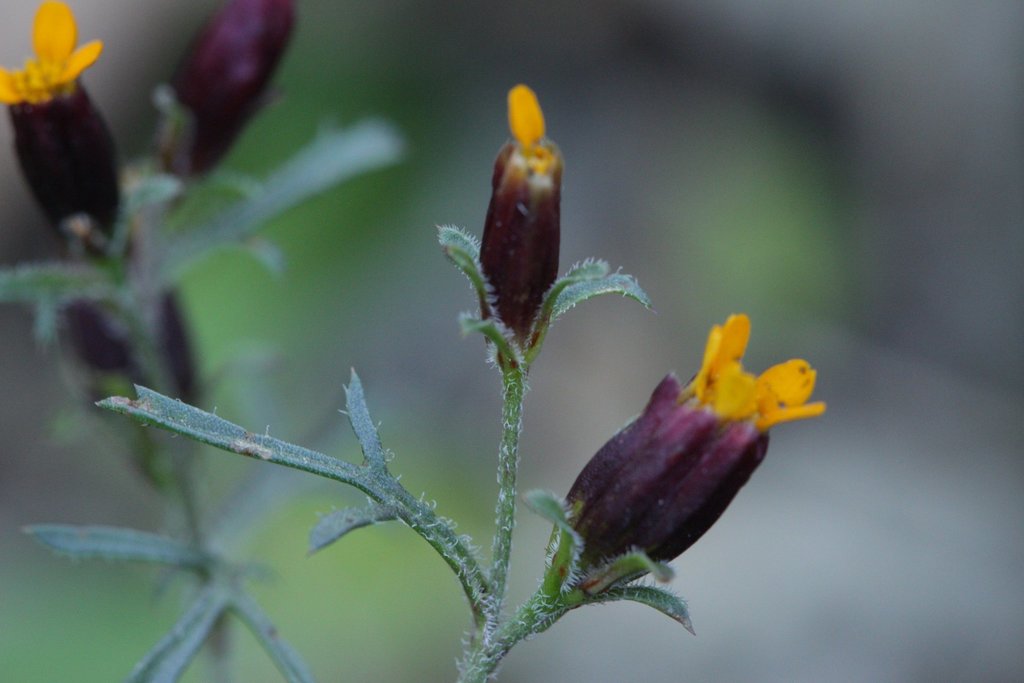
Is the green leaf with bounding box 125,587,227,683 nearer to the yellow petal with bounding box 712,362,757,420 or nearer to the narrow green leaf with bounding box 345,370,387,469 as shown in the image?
the narrow green leaf with bounding box 345,370,387,469

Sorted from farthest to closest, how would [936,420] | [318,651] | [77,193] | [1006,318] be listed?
[1006,318]
[936,420]
[318,651]
[77,193]

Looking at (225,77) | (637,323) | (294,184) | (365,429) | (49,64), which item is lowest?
(365,429)

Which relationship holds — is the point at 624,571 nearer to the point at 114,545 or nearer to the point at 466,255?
the point at 466,255

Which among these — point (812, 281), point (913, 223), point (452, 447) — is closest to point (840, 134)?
point (913, 223)

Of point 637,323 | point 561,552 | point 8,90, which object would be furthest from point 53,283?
point 637,323

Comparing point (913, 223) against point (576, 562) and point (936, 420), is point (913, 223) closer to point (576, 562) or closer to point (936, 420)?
point (936, 420)
